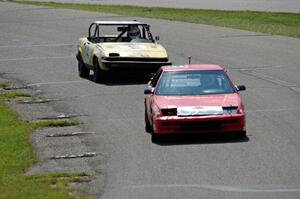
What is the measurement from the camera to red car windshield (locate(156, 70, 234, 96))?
1557 cm

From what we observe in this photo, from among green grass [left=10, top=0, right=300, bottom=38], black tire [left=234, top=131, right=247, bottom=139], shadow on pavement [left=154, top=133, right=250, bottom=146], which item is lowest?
green grass [left=10, top=0, right=300, bottom=38]

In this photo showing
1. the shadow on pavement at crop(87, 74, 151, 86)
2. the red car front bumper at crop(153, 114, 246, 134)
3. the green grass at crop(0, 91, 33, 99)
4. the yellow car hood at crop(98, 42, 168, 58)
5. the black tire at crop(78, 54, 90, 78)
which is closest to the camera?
the red car front bumper at crop(153, 114, 246, 134)

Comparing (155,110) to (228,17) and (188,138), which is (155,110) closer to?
(188,138)

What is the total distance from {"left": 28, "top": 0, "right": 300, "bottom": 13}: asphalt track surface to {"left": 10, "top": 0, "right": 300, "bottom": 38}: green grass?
2341 mm

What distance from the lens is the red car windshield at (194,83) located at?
15.6 m

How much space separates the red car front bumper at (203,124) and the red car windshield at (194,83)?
3.29ft

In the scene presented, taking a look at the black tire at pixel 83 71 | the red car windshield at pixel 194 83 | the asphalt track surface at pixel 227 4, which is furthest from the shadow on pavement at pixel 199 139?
the asphalt track surface at pixel 227 4

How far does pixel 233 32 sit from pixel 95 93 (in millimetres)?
15359

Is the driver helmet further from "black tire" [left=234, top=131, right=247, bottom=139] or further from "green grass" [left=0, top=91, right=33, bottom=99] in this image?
"black tire" [left=234, top=131, right=247, bottom=139]

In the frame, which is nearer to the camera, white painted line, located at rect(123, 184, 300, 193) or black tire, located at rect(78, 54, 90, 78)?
white painted line, located at rect(123, 184, 300, 193)

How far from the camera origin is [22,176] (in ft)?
40.2

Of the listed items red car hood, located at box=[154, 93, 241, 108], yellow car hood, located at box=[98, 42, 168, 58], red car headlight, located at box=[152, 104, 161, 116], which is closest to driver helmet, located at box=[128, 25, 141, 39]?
yellow car hood, located at box=[98, 42, 168, 58]

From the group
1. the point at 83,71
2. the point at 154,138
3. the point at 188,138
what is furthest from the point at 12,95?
the point at 188,138

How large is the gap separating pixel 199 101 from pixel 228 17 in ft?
93.8
